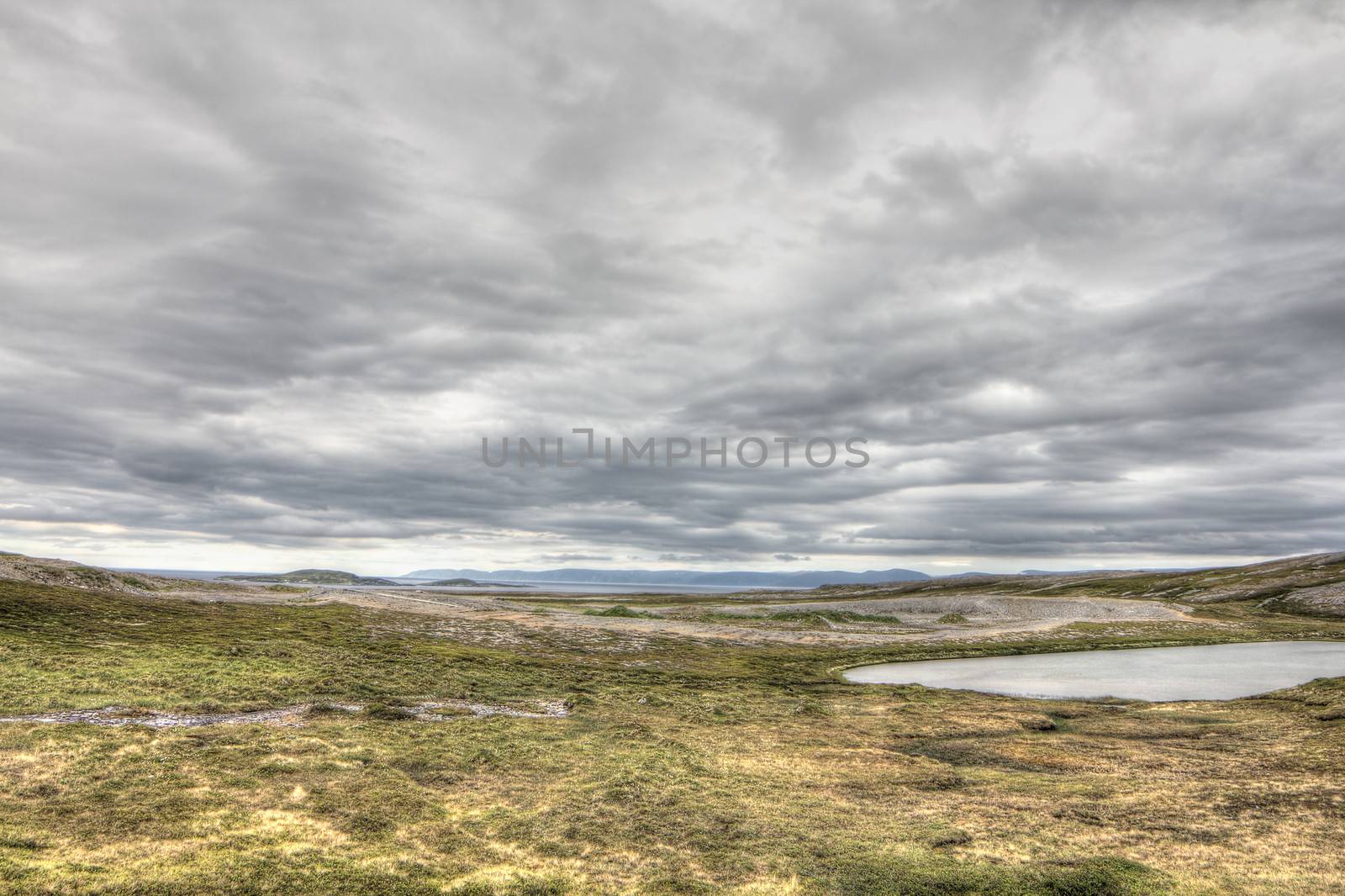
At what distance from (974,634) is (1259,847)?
368ft

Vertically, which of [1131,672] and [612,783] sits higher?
[612,783]

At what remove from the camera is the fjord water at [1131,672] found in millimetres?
62750

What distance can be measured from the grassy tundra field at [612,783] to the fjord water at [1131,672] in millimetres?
10288

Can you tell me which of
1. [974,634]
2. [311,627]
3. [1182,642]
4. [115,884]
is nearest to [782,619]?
[974,634]

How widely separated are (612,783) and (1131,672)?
73.4 metres

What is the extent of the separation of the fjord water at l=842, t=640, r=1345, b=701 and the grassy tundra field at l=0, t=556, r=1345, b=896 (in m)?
10.3

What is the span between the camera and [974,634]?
411 ft

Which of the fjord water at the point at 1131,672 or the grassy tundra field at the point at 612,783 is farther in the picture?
the fjord water at the point at 1131,672

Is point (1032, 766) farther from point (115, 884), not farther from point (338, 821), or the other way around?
point (115, 884)

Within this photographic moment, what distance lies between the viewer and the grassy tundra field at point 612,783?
19.3 m

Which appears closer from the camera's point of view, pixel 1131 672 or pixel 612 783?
pixel 612 783

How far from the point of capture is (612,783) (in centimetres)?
2777

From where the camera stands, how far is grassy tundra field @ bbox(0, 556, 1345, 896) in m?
19.3

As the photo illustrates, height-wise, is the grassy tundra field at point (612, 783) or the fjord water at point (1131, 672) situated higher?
the grassy tundra field at point (612, 783)
